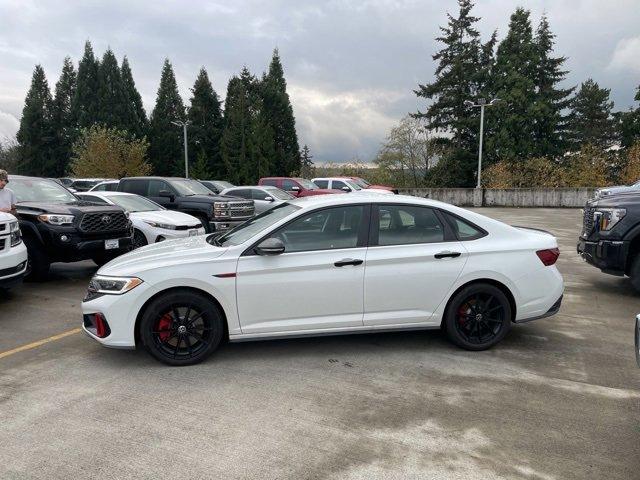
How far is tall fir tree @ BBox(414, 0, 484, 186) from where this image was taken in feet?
151

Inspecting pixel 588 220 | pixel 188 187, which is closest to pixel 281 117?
pixel 188 187

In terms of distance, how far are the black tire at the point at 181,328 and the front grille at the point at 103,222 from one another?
13.6ft

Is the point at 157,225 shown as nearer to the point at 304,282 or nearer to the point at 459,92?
the point at 304,282

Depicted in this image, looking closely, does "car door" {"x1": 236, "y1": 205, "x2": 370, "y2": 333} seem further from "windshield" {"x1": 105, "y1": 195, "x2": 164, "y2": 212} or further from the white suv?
"windshield" {"x1": 105, "y1": 195, "x2": 164, "y2": 212}

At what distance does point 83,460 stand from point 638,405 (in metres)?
3.95

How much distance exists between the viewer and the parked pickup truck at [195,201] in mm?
12414

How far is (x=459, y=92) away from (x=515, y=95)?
540cm

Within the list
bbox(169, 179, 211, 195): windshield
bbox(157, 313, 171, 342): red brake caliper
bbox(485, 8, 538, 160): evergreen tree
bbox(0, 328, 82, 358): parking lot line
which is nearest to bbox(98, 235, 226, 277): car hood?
bbox(157, 313, 171, 342): red brake caliper

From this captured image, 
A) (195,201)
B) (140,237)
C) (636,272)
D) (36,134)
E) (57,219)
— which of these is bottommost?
(636,272)

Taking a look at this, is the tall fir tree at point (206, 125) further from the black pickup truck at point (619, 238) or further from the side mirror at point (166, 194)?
the black pickup truck at point (619, 238)

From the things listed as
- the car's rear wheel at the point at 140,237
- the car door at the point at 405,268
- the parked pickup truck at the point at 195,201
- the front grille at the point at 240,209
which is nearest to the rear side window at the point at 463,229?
the car door at the point at 405,268

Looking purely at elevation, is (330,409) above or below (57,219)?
below

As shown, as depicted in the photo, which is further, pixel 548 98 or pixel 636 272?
pixel 548 98

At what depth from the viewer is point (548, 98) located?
45.0m
